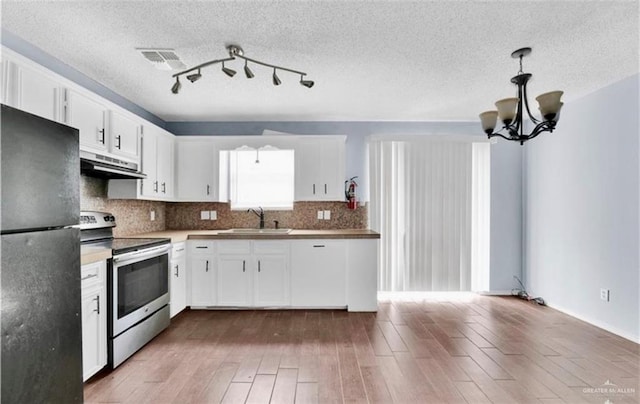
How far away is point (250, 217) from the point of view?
436 cm

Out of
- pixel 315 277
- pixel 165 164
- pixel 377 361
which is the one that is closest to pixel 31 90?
pixel 165 164

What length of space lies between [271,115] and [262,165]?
26.2 inches

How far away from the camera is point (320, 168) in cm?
406

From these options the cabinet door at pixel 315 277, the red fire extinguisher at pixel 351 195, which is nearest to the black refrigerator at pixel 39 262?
the cabinet door at pixel 315 277

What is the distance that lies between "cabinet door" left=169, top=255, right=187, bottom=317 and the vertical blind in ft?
7.80

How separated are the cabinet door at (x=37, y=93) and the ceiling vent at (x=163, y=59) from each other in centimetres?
→ 64

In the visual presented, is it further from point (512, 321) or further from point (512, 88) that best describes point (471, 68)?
Answer: point (512, 321)

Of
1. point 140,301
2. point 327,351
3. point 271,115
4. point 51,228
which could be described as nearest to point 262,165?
point 271,115

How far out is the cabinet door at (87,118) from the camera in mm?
2367

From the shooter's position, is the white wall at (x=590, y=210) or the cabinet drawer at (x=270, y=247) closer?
the white wall at (x=590, y=210)

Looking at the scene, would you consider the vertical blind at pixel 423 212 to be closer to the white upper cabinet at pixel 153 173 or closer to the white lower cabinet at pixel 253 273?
the white lower cabinet at pixel 253 273

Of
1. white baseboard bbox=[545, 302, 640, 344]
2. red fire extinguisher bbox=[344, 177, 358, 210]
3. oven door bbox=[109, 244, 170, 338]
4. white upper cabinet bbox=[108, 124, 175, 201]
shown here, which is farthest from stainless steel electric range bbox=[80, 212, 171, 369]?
white baseboard bbox=[545, 302, 640, 344]

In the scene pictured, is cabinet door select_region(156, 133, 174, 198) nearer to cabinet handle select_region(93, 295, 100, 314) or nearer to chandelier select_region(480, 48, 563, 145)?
cabinet handle select_region(93, 295, 100, 314)

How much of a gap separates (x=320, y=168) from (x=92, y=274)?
2.60m
